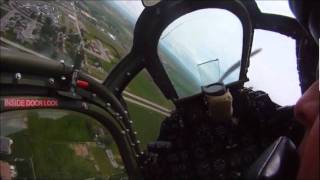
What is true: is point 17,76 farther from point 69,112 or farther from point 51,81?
point 69,112

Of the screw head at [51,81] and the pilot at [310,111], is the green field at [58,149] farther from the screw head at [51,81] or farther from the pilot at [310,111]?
the pilot at [310,111]

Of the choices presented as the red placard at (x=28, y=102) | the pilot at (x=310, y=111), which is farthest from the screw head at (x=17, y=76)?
the pilot at (x=310, y=111)

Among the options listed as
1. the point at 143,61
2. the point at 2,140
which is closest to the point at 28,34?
the point at 2,140

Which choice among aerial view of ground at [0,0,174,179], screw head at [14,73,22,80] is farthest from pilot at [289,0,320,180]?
aerial view of ground at [0,0,174,179]

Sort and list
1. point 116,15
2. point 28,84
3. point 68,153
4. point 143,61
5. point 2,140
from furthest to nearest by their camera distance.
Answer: point 143,61 < point 116,15 < point 68,153 < point 28,84 < point 2,140

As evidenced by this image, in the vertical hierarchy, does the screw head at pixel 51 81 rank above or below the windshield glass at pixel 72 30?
below

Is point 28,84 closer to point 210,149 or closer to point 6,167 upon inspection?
point 6,167

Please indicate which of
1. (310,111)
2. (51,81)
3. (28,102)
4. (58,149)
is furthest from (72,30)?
(310,111)
